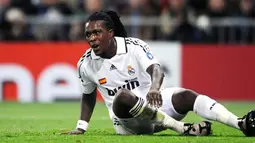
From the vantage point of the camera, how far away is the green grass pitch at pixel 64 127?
28.7ft

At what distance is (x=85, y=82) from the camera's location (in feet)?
31.5

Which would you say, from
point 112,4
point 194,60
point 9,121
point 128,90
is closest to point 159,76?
point 128,90

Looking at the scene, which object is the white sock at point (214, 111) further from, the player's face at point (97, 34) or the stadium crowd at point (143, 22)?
the stadium crowd at point (143, 22)

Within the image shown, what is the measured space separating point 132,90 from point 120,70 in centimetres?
28

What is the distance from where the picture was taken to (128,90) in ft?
28.7

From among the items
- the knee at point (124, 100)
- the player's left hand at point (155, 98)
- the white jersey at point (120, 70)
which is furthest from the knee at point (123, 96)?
the white jersey at point (120, 70)

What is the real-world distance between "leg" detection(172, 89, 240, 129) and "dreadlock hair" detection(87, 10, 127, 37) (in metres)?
1.09

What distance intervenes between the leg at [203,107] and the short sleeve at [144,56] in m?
0.52

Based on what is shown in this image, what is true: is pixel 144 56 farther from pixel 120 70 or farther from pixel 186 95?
pixel 186 95

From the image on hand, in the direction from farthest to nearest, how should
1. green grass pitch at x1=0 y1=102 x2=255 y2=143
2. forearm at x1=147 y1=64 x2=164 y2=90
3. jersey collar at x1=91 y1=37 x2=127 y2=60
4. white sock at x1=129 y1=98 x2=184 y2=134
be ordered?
jersey collar at x1=91 y1=37 x2=127 y2=60 → white sock at x1=129 y1=98 x2=184 y2=134 → green grass pitch at x1=0 y1=102 x2=255 y2=143 → forearm at x1=147 y1=64 x2=164 y2=90

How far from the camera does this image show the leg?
29.4ft

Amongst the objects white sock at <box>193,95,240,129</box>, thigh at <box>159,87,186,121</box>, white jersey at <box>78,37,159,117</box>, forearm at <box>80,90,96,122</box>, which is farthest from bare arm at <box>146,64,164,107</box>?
forearm at <box>80,90,96,122</box>

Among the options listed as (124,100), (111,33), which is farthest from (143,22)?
(124,100)

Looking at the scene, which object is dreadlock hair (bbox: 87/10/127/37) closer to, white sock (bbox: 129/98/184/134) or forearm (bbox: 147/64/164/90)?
forearm (bbox: 147/64/164/90)
